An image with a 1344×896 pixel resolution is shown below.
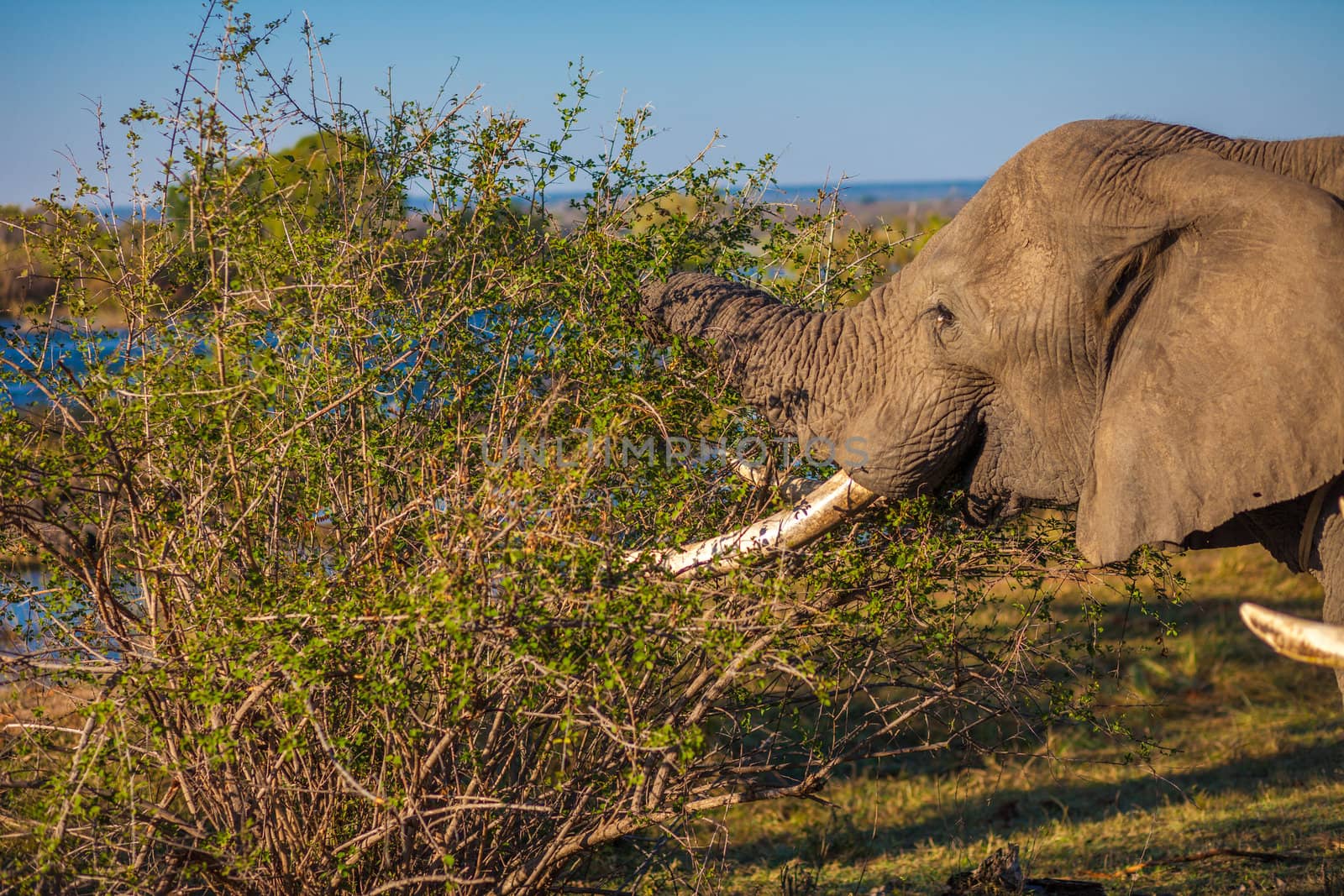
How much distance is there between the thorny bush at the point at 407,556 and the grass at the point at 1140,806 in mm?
727

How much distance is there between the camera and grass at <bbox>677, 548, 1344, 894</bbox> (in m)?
4.96

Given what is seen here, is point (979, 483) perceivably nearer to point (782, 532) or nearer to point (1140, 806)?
point (782, 532)

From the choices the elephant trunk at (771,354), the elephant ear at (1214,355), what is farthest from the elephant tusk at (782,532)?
the elephant ear at (1214,355)

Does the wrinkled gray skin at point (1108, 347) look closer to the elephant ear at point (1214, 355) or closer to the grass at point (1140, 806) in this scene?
the elephant ear at point (1214, 355)

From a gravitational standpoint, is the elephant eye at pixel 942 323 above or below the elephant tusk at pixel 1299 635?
above

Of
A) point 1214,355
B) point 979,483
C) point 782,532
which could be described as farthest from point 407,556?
point 1214,355

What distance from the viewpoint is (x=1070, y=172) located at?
3.63 meters

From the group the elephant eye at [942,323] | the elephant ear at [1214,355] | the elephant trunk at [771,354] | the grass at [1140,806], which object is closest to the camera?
the elephant ear at [1214,355]

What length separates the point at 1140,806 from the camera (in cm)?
635

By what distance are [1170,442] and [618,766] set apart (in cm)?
176

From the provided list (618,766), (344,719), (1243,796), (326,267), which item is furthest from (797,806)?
(326,267)

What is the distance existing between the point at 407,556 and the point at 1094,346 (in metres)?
2.04

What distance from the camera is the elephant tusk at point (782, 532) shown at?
3205mm

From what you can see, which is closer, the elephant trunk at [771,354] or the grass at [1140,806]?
the elephant trunk at [771,354]
